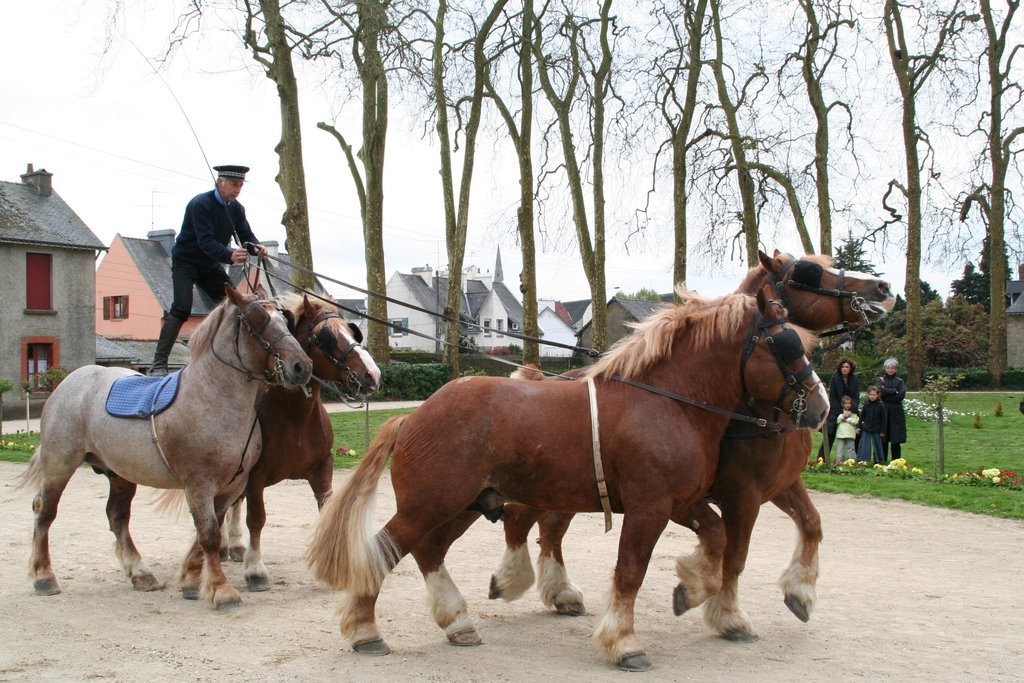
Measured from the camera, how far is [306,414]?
7.26m

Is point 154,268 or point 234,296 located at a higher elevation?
point 154,268

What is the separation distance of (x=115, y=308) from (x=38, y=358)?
16.5m

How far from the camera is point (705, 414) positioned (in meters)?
5.38

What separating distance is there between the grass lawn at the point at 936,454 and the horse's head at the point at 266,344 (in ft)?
20.3

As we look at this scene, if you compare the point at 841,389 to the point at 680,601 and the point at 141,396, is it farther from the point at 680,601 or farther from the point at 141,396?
the point at 141,396

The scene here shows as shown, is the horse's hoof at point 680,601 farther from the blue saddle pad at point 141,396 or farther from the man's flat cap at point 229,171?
the man's flat cap at point 229,171

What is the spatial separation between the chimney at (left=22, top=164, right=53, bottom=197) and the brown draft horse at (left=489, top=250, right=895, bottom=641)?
1362 inches

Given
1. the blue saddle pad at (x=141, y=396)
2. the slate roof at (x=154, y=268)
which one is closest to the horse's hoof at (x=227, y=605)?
the blue saddle pad at (x=141, y=396)

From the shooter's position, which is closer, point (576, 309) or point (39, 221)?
point (39, 221)

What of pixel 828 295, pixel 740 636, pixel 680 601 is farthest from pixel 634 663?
pixel 828 295

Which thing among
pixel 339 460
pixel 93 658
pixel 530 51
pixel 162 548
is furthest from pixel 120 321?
pixel 93 658

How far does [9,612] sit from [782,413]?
5.35 metres

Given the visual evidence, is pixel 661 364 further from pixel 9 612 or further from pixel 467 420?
pixel 9 612

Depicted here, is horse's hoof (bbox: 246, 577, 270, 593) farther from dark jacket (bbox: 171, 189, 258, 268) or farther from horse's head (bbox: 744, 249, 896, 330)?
horse's head (bbox: 744, 249, 896, 330)
